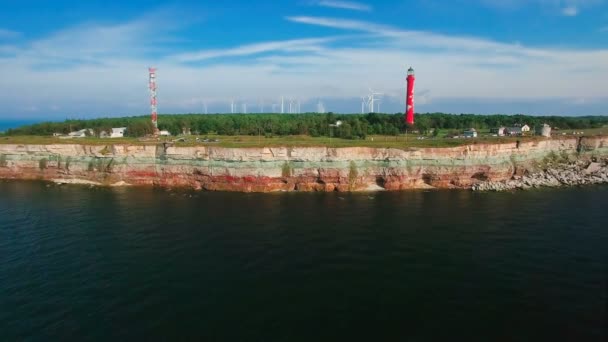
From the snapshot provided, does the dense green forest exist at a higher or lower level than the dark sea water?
higher

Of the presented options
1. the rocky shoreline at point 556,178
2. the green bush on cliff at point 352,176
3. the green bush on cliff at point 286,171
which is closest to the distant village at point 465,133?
the rocky shoreline at point 556,178

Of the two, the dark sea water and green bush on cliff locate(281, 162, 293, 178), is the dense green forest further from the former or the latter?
the dark sea water

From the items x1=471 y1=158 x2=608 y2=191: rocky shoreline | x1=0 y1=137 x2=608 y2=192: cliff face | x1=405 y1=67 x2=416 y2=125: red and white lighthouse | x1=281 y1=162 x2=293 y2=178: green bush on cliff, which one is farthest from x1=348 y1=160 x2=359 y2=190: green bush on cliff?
x1=405 y1=67 x2=416 y2=125: red and white lighthouse

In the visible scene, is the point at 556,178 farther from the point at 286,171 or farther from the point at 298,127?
the point at 298,127

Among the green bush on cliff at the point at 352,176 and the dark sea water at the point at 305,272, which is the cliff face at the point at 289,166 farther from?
the dark sea water at the point at 305,272

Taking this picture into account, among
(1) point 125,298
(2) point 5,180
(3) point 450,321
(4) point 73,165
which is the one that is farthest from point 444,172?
(2) point 5,180

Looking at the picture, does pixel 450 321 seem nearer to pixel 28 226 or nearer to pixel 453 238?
pixel 453 238
